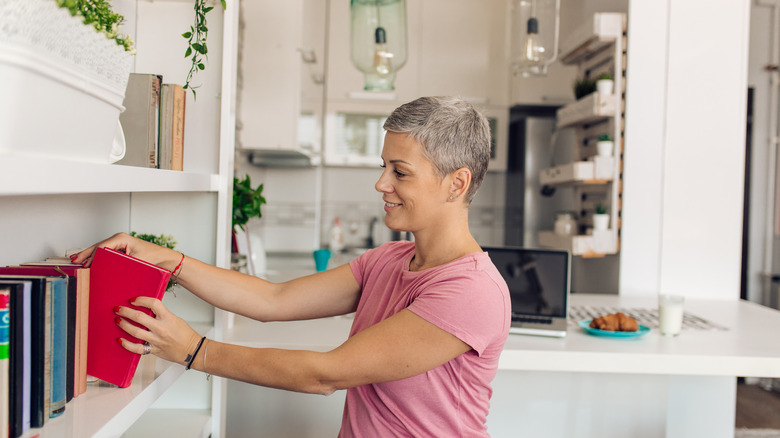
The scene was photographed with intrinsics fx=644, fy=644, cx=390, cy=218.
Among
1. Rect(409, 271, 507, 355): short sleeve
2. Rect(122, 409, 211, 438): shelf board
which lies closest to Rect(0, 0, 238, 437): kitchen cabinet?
Rect(122, 409, 211, 438): shelf board

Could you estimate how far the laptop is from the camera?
1.89 metres

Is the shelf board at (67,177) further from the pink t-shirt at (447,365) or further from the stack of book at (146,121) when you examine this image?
the pink t-shirt at (447,365)

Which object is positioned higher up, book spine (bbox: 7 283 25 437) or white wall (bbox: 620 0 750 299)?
white wall (bbox: 620 0 750 299)

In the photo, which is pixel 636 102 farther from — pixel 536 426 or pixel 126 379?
pixel 126 379

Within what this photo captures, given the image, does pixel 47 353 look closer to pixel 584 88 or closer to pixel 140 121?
pixel 140 121

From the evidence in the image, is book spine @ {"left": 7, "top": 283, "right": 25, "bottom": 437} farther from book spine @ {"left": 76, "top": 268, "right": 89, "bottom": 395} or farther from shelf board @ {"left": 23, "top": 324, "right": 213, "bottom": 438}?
book spine @ {"left": 76, "top": 268, "right": 89, "bottom": 395}

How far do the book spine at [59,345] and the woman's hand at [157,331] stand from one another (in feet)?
0.37

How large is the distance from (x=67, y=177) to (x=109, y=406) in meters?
0.40

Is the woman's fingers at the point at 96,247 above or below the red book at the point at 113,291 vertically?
above

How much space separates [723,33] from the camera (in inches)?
111

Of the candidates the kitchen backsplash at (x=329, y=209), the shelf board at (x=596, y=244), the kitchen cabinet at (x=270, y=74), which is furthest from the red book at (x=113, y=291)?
the kitchen backsplash at (x=329, y=209)

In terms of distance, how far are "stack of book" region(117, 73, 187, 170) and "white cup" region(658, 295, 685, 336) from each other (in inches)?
57.4

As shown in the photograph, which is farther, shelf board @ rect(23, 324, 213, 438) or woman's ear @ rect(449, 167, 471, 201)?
woman's ear @ rect(449, 167, 471, 201)

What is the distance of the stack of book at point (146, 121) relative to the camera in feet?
4.24
